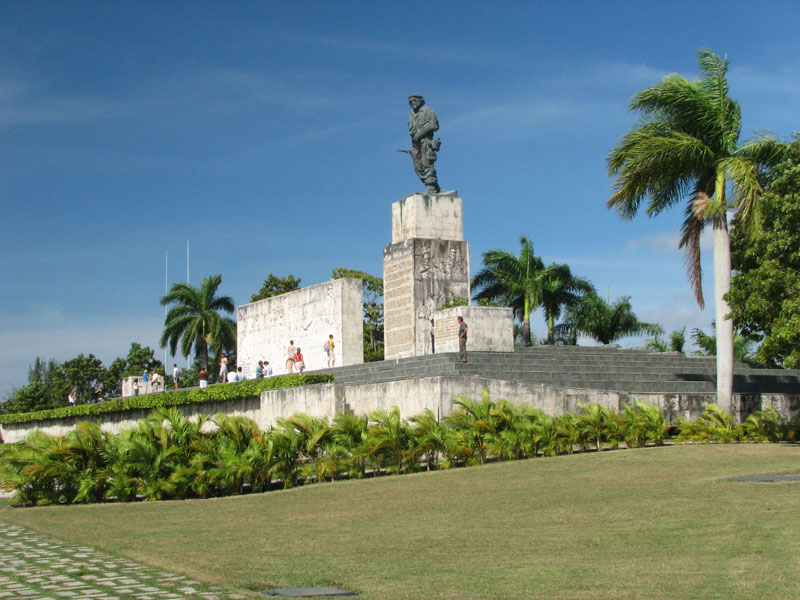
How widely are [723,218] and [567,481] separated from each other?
26.4ft

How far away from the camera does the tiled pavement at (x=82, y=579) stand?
249 inches

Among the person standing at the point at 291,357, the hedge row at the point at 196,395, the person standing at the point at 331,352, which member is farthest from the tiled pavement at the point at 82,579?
the person standing at the point at 291,357

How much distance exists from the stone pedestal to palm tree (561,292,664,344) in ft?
46.8

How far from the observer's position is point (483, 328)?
73.7 feet

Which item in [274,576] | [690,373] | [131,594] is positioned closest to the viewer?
[131,594]

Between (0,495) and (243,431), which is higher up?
(243,431)

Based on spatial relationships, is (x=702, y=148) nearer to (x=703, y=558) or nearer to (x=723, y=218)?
(x=723, y=218)

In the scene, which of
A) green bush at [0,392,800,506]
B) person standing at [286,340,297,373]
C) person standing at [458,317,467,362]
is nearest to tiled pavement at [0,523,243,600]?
green bush at [0,392,800,506]

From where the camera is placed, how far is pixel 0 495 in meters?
16.0

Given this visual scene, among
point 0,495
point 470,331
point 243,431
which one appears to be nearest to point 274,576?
point 243,431

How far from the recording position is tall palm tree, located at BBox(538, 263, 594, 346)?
3925 cm

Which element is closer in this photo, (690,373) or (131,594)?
(131,594)

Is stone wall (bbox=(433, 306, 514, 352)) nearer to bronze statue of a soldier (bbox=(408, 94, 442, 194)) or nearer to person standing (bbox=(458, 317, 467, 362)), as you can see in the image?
person standing (bbox=(458, 317, 467, 362))

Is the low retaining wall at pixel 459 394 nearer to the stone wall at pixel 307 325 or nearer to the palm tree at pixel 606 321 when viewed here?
the stone wall at pixel 307 325
